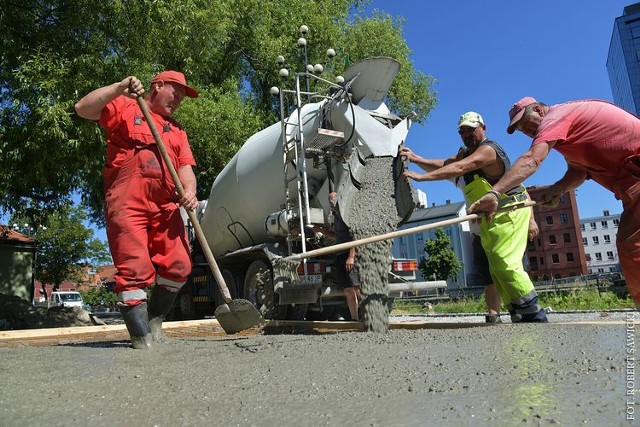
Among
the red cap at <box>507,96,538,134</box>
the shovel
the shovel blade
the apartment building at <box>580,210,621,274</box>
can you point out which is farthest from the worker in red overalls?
the apartment building at <box>580,210,621,274</box>

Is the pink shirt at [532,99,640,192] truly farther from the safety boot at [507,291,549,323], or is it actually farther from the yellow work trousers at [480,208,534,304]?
the safety boot at [507,291,549,323]

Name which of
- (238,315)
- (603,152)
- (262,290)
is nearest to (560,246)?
(262,290)

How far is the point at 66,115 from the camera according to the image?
23.0 ft

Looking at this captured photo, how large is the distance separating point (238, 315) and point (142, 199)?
1.20 m

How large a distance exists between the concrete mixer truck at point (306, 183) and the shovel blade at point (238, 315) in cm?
132

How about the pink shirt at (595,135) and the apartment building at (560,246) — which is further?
the apartment building at (560,246)

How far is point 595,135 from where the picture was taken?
9.80 ft

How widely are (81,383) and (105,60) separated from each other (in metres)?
7.34

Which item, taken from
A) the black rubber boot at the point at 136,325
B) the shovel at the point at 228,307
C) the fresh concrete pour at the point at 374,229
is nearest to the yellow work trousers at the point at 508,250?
the fresh concrete pour at the point at 374,229

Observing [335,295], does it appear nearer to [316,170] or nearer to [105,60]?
[316,170]

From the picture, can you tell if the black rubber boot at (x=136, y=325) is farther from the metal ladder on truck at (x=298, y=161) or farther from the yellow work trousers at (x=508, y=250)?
the yellow work trousers at (x=508, y=250)

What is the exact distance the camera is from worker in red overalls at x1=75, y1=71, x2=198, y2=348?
3.43m

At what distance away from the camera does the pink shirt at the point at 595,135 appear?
2928mm

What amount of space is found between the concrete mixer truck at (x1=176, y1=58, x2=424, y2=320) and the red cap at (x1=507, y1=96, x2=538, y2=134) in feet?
5.36
